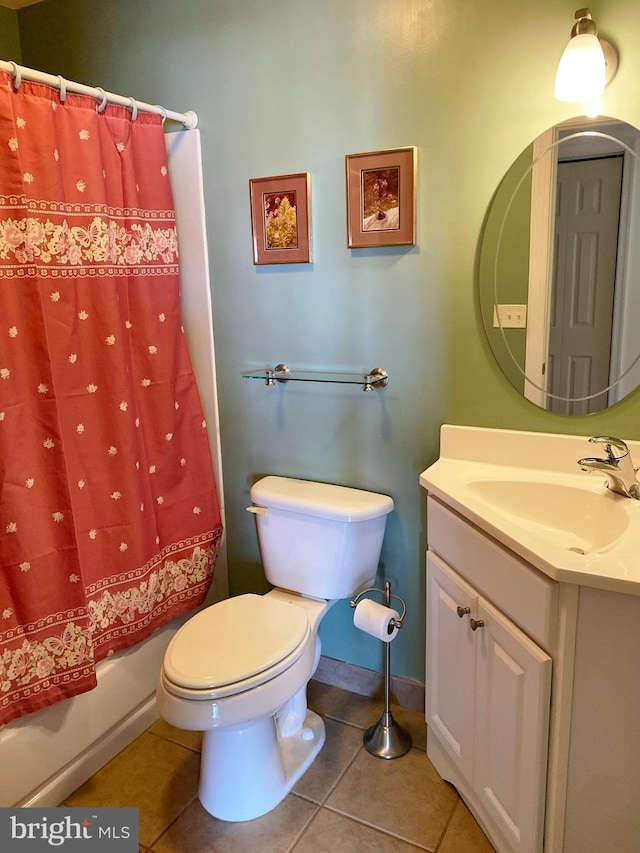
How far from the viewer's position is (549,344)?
162cm

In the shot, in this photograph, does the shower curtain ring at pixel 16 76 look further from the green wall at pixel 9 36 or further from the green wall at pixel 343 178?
the green wall at pixel 9 36

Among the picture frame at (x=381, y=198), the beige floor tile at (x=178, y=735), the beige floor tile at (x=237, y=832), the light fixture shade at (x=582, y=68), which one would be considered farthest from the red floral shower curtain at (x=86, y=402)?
the light fixture shade at (x=582, y=68)

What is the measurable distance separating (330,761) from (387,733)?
0.62 feet

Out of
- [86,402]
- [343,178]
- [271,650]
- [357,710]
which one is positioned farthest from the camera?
[357,710]

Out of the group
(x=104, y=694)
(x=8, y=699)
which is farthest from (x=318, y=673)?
(x=8, y=699)

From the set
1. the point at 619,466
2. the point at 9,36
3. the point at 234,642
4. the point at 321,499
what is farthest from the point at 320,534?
the point at 9,36

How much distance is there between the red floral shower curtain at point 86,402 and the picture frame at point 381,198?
0.59 meters

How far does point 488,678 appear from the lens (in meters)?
1.42

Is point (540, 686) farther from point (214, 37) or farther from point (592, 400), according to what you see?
point (214, 37)

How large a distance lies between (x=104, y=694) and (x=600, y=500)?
4.84 feet

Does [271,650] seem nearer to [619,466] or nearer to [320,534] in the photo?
[320,534]

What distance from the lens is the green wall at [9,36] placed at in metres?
2.19

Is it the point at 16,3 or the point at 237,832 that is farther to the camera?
the point at 16,3

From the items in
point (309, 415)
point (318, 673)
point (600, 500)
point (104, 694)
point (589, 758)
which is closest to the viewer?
point (589, 758)
